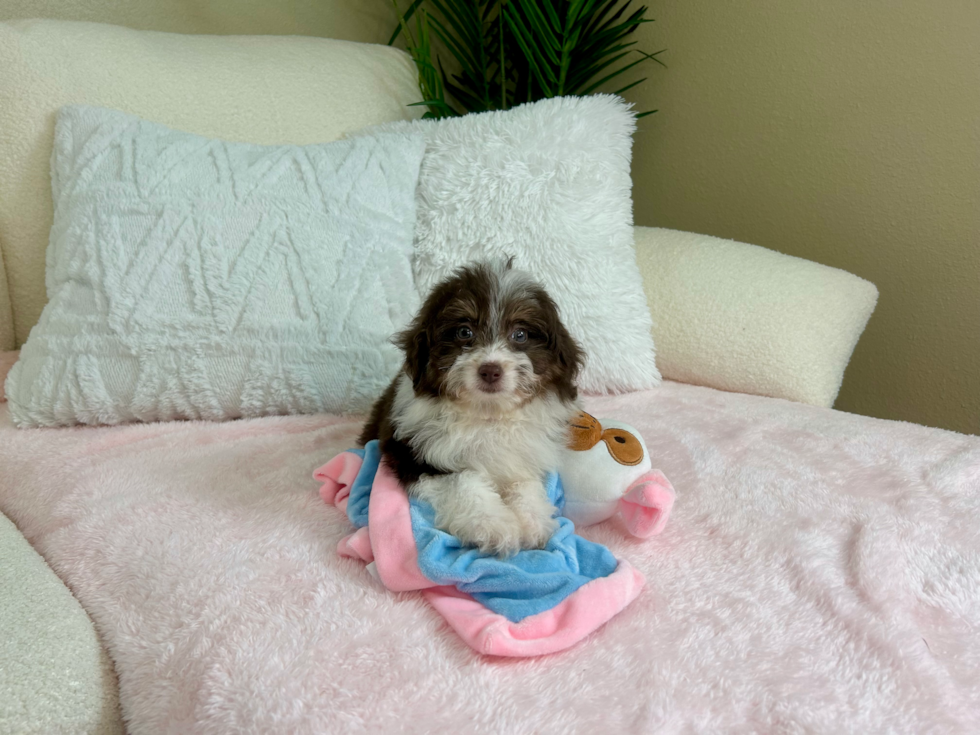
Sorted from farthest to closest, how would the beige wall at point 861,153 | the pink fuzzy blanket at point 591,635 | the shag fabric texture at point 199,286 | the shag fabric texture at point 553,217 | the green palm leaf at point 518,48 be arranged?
the green palm leaf at point 518,48 → the beige wall at point 861,153 → the shag fabric texture at point 553,217 → the shag fabric texture at point 199,286 → the pink fuzzy blanket at point 591,635

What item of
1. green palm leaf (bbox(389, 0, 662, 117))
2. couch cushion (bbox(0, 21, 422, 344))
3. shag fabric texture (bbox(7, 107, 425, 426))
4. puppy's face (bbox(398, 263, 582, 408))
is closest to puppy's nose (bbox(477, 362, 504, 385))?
puppy's face (bbox(398, 263, 582, 408))

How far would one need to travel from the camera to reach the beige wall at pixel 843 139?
2.40 m

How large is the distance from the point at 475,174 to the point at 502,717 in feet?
5.66

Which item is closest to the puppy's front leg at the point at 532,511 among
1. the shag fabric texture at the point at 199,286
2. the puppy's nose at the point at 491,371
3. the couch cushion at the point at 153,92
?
the puppy's nose at the point at 491,371

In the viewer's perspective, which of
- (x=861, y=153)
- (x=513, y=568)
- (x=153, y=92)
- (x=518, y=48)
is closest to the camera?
(x=513, y=568)

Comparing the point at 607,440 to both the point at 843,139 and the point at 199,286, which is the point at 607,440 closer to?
the point at 199,286

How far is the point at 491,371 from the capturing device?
1385mm

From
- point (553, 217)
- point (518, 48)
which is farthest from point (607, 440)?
point (518, 48)

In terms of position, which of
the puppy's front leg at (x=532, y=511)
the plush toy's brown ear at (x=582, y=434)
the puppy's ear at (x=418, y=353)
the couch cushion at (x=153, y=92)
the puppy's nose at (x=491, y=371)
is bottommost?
the puppy's front leg at (x=532, y=511)

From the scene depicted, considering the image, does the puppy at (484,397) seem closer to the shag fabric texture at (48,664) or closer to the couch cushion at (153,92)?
the shag fabric texture at (48,664)

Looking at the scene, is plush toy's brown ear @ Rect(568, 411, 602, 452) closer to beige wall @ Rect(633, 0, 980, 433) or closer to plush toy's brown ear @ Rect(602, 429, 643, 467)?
plush toy's brown ear @ Rect(602, 429, 643, 467)

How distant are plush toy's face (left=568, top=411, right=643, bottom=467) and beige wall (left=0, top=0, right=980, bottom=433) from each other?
168 cm

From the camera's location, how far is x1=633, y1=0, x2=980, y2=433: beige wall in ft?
7.85

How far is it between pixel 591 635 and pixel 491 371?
53cm
